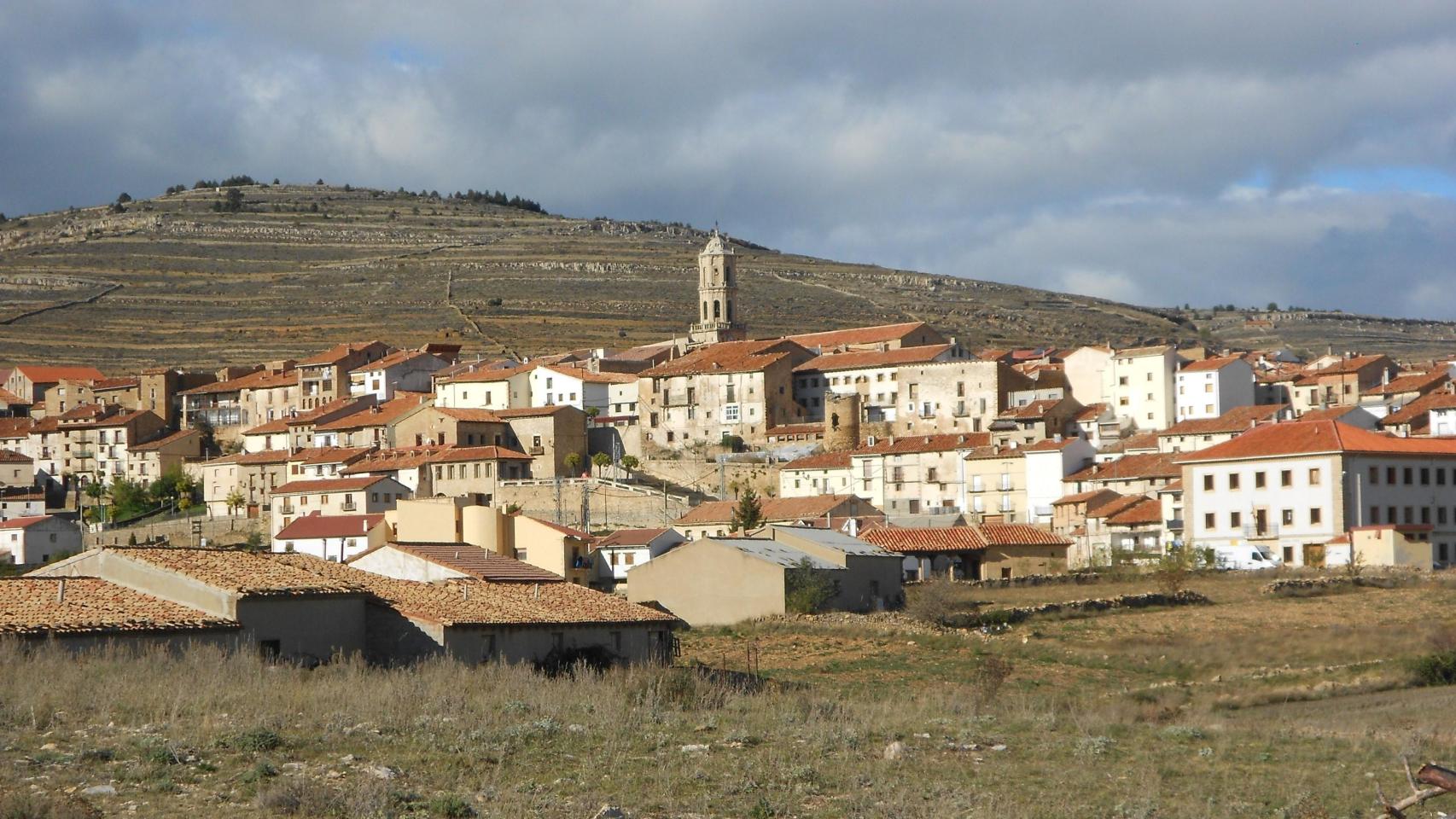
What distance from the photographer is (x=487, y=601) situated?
1155 inches

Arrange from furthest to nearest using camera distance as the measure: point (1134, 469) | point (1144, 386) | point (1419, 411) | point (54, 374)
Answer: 1. point (54, 374)
2. point (1144, 386)
3. point (1419, 411)
4. point (1134, 469)

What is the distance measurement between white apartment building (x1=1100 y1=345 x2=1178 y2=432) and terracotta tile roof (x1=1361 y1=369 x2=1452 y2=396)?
9.23 m

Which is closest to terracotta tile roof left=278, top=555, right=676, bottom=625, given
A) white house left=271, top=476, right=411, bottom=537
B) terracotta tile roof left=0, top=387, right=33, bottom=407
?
white house left=271, top=476, right=411, bottom=537

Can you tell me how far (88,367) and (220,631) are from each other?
301 ft

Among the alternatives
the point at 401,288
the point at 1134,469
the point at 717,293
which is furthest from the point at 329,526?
the point at 401,288

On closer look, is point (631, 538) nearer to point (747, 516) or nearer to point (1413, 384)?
point (747, 516)

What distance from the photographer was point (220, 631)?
2414 centimetres

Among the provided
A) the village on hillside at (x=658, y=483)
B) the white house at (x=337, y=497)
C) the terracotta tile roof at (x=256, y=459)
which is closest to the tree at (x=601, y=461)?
the village on hillside at (x=658, y=483)

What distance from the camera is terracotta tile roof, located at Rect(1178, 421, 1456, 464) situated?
5494 centimetres

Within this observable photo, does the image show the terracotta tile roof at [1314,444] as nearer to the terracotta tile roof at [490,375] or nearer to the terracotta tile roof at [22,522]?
the terracotta tile roof at [490,375]

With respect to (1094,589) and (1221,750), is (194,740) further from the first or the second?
(1094,589)

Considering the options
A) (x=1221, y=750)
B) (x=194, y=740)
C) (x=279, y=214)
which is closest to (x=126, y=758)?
(x=194, y=740)

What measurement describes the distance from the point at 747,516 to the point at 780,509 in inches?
222

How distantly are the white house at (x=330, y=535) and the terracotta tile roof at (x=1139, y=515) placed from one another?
23.7 m
